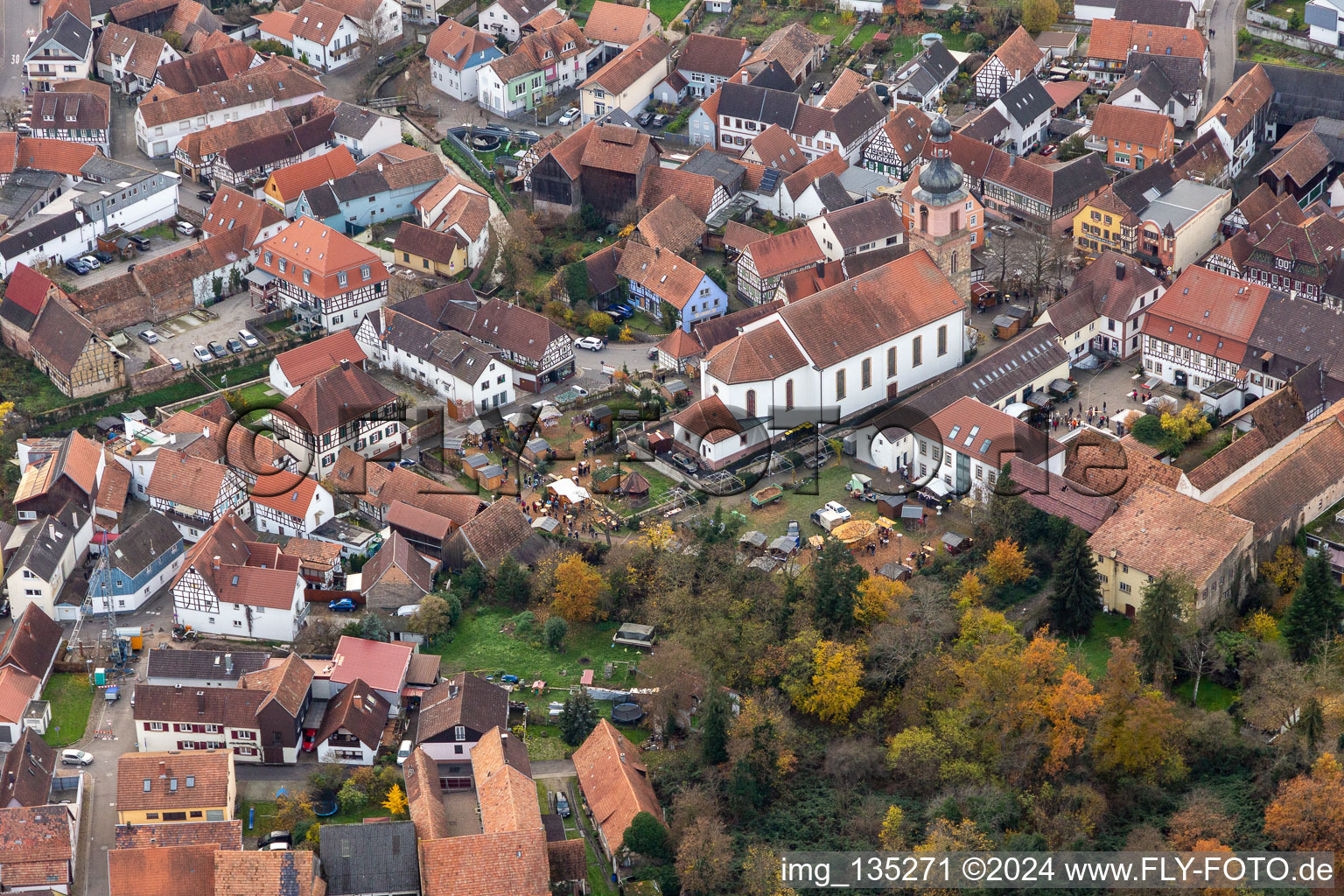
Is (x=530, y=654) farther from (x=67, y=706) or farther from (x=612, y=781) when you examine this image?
(x=67, y=706)

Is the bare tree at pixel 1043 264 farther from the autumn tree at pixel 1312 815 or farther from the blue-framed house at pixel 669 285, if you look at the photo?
the autumn tree at pixel 1312 815

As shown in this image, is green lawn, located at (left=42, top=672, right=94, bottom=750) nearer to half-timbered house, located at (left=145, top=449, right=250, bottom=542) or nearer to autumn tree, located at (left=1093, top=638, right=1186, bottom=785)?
half-timbered house, located at (left=145, top=449, right=250, bottom=542)

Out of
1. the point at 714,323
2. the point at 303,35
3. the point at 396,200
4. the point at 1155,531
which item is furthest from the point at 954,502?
the point at 303,35

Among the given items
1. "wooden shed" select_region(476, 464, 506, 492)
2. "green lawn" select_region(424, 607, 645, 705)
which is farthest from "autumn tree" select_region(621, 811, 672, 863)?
"wooden shed" select_region(476, 464, 506, 492)

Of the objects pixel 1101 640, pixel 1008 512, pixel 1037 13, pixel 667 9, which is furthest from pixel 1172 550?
pixel 667 9

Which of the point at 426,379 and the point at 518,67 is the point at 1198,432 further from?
the point at 518,67
